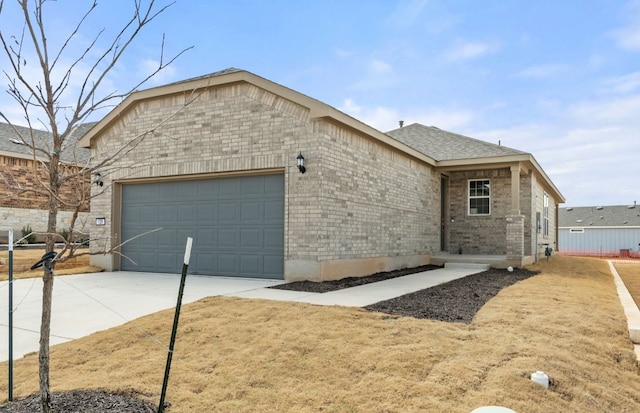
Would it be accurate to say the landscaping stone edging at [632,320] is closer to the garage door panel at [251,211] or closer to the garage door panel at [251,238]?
the garage door panel at [251,238]

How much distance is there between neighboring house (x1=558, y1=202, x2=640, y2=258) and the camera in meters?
36.4

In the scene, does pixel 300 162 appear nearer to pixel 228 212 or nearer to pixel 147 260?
pixel 228 212

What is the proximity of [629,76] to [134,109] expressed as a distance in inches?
563

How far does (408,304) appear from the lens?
7074 millimetres

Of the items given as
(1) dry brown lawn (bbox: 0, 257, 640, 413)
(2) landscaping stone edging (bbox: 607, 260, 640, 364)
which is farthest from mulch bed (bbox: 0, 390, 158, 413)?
(2) landscaping stone edging (bbox: 607, 260, 640, 364)

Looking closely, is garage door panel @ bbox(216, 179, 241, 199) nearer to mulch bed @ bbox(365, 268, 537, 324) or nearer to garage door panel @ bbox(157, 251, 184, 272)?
garage door panel @ bbox(157, 251, 184, 272)

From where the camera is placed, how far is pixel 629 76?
1291 centimetres

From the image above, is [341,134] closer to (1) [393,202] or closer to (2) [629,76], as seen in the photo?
(1) [393,202]

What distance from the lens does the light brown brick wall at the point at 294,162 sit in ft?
32.5

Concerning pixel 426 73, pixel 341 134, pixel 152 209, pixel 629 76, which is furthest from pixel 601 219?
pixel 152 209

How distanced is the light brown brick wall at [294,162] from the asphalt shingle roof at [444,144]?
3.62 meters

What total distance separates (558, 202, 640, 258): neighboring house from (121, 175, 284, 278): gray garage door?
34.3m

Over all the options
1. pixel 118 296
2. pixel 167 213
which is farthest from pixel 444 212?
pixel 118 296

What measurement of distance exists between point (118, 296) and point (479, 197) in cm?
1323
